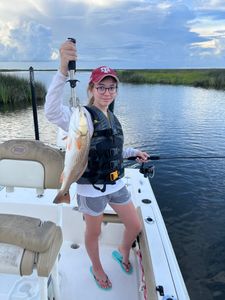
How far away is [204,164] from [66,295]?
722 centimetres

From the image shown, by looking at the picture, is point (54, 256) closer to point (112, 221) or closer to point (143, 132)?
point (112, 221)

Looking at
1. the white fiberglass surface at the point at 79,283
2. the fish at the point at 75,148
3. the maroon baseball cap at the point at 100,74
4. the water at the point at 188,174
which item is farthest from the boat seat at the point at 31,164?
the water at the point at 188,174

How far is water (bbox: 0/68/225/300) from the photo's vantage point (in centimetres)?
500

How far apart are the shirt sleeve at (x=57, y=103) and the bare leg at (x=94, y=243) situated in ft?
2.50

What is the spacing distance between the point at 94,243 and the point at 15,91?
708 inches

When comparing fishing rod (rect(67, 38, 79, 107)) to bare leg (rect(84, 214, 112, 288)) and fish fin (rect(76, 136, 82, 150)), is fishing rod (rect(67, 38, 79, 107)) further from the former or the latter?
bare leg (rect(84, 214, 112, 288))

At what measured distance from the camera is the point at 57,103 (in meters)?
2.15

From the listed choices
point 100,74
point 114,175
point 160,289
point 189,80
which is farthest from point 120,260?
point 189,80

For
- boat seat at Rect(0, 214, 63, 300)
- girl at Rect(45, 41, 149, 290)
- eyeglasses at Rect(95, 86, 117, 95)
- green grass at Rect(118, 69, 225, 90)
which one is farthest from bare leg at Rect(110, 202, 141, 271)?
green grass at Rect(118, 69, 225, 90)

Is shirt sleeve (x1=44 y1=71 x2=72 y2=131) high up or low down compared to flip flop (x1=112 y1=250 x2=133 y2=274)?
up

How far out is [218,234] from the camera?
5793mm

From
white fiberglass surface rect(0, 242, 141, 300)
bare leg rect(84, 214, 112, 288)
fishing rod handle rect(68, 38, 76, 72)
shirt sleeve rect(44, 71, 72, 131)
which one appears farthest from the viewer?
white fiberglass surface rect(0, 242, 141, 300)

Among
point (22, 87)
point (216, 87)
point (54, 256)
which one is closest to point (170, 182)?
point (54, 256)

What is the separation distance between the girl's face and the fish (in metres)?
0.43
